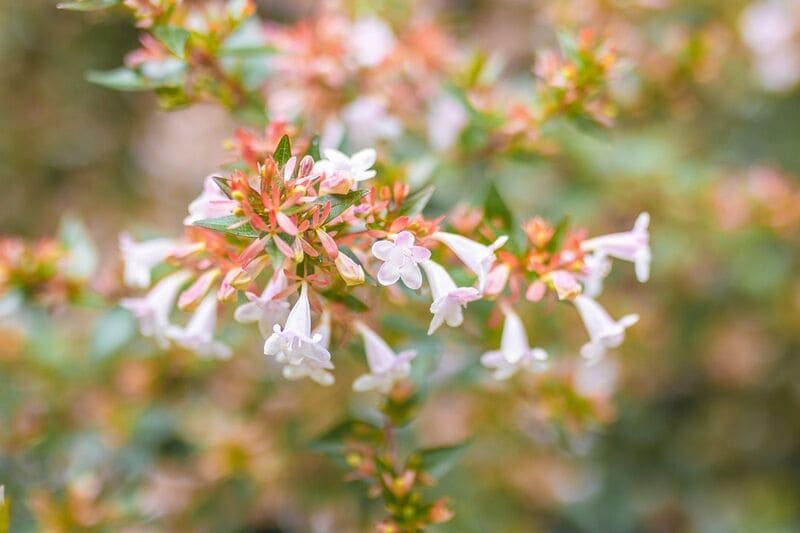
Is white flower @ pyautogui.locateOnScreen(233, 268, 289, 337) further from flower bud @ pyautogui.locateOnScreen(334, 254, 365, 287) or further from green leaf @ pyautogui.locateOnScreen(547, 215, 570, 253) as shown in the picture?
green leaf @ pyautogui.locateOnScreen(547, 215, 570, 253)

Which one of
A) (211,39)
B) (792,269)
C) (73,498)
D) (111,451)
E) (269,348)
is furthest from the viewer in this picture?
(792,269)

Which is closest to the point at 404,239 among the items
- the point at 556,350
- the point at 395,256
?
the point at 395,256

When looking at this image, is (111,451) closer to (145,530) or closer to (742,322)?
(145,530)

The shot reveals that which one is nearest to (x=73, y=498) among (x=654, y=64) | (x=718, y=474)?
(x=654, y=64)

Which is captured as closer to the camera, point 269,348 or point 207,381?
point 269,348

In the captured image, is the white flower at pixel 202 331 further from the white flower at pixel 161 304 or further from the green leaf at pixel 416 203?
the green leaf at pixel 416 203

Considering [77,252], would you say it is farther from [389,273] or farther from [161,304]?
[389,273]
